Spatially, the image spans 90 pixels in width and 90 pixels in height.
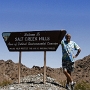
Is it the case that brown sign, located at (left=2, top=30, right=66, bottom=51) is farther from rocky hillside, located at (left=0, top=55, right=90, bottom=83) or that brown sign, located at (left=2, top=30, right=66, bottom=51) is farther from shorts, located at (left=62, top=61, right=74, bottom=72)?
rocky hillside, located at (left=0, top=55, right=90, bottom=83)

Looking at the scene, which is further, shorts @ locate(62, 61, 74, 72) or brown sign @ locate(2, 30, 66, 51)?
brown sign @ locate(2, 30, 66, 51)

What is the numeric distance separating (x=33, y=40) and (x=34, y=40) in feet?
0.17

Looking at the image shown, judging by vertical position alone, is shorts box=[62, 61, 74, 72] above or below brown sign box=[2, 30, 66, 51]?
below

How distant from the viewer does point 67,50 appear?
→ 16984 mm

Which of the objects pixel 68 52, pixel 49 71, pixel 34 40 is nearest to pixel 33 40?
pixel 34 40

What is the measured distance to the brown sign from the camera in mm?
18875

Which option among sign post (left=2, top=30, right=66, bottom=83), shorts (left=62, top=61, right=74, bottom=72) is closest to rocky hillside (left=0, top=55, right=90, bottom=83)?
sign post (left=2, top=30, right=66, bottom=83)

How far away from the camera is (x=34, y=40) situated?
19266mm

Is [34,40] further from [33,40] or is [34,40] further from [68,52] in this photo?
[68,52]

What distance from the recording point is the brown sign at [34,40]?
18875 millimetres

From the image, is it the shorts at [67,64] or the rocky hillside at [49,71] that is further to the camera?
the rocky hillside at [49,71]

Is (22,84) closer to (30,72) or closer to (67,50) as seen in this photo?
(67,50)

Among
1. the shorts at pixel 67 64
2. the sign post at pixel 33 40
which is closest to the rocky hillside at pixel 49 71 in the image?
the sign post at pixel 33 40

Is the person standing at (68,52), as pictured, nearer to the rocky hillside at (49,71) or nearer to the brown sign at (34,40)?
the brown sign at (34,40)
